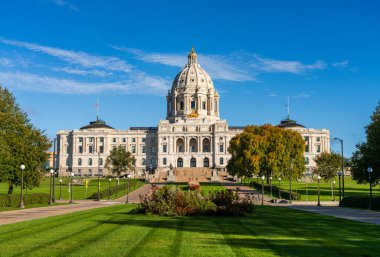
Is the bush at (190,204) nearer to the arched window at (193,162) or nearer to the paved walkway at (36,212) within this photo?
the paved walkway at (36,212)

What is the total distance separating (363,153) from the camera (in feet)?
195

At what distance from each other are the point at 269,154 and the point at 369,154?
40809 mm

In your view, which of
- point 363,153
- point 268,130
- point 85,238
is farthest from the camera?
point 268,130

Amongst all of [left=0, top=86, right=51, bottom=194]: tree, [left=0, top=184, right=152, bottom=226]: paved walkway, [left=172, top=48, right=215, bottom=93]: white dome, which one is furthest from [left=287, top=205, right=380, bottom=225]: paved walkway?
[left=172, top=48, right=215, bottom=93]: white dome

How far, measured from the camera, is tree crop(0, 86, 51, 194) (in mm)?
51062

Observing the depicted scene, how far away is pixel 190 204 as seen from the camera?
31.2 m

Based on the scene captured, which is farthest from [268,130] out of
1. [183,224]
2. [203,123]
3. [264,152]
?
[183,224]

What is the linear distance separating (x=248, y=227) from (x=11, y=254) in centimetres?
1175

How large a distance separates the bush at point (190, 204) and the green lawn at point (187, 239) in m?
4.43

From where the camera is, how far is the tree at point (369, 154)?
53.0 meters

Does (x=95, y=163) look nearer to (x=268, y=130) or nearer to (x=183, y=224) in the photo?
(x=268, y=130)

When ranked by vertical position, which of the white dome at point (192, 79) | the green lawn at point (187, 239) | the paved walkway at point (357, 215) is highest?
the white dome at point (192, 79)

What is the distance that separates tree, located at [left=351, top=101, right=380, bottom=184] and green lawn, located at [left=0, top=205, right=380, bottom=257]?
2935cm

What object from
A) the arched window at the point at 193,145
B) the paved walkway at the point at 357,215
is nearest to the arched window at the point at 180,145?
the arched window at the point at 193,145
